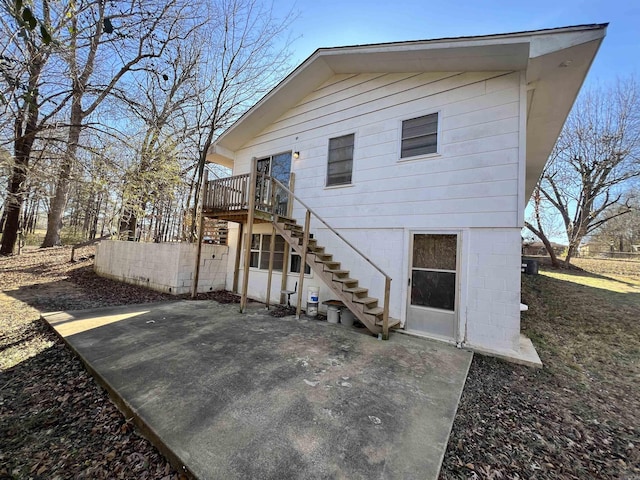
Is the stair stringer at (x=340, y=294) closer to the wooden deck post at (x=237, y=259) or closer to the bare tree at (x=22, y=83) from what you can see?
the wooden deck post at (x=237, y=259)

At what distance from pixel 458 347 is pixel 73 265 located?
45.0 feet

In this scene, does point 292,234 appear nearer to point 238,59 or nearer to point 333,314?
point 333,314

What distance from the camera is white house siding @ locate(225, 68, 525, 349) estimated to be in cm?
438

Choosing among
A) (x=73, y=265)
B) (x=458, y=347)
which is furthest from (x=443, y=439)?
(x=73, y=265)

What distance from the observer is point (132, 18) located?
508cm

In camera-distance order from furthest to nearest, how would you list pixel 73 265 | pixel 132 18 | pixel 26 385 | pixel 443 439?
pixel 73 265
pixel 132 18
pixel 26 385
pixel 443 439

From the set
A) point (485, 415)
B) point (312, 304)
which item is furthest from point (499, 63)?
point (312, 304)

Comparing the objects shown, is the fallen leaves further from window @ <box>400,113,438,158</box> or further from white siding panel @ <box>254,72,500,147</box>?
white siding panel @ <box>254,72,500,147</box>

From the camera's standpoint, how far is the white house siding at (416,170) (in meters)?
4.38

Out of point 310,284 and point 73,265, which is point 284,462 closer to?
point 310,284

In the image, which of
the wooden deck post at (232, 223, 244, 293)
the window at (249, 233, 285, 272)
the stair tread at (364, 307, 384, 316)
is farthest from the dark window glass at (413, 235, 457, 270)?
the wooden deck post at (232, 223, 244, 293)

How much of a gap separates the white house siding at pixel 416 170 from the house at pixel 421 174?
2cm

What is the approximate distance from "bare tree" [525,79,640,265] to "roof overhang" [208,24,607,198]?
830 centimetres

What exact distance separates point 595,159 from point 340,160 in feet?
46.2
